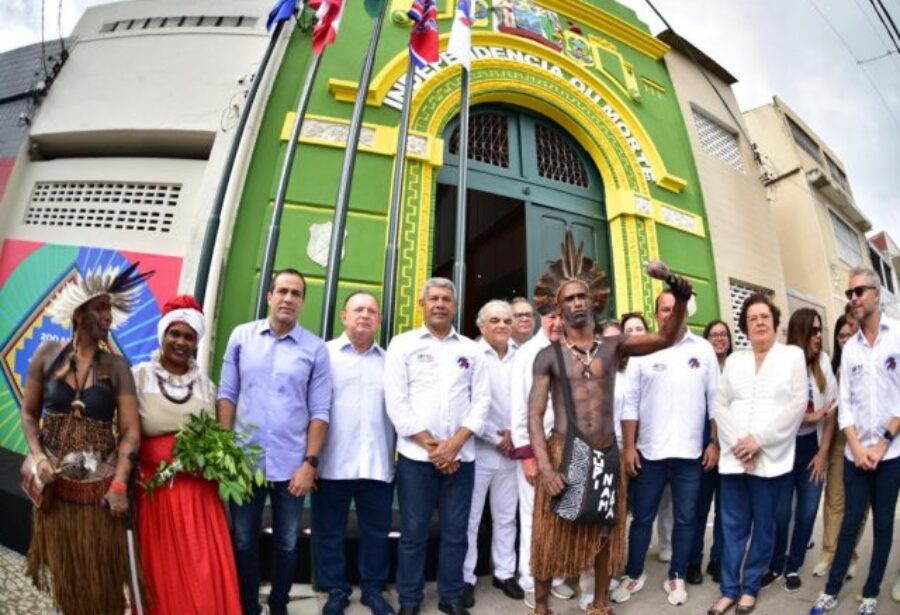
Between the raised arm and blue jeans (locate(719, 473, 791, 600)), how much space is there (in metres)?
1.28

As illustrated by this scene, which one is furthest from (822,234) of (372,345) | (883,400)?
(372,345)

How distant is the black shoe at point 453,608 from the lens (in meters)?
2.91

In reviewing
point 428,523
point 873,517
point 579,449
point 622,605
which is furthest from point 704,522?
point 428,523

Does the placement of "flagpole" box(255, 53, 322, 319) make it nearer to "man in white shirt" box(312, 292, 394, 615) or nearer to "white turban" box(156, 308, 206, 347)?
"man in white shirt" box(312, 292, 394, 615)

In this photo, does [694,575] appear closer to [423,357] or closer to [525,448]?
[525,448]

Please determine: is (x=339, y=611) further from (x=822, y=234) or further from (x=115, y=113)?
(x=822, y=234)

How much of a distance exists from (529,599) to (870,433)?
218 centimetres

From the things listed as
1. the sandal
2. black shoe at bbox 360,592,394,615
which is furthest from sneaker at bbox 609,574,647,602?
black shoe at bbox 360,592,394,615

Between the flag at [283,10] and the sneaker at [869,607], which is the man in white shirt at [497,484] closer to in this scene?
the sneaker at [869,607]

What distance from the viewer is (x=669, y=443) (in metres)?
3.31

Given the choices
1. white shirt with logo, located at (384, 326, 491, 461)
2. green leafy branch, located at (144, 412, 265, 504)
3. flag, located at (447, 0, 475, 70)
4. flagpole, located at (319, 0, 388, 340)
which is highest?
flag, located at (447, 0, 475, 70)

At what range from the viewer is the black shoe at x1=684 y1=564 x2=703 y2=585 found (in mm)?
3389

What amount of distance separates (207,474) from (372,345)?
4.08 ft

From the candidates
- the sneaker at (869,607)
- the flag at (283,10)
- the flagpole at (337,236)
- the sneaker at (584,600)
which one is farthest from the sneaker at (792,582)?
the flag at (283,10)
